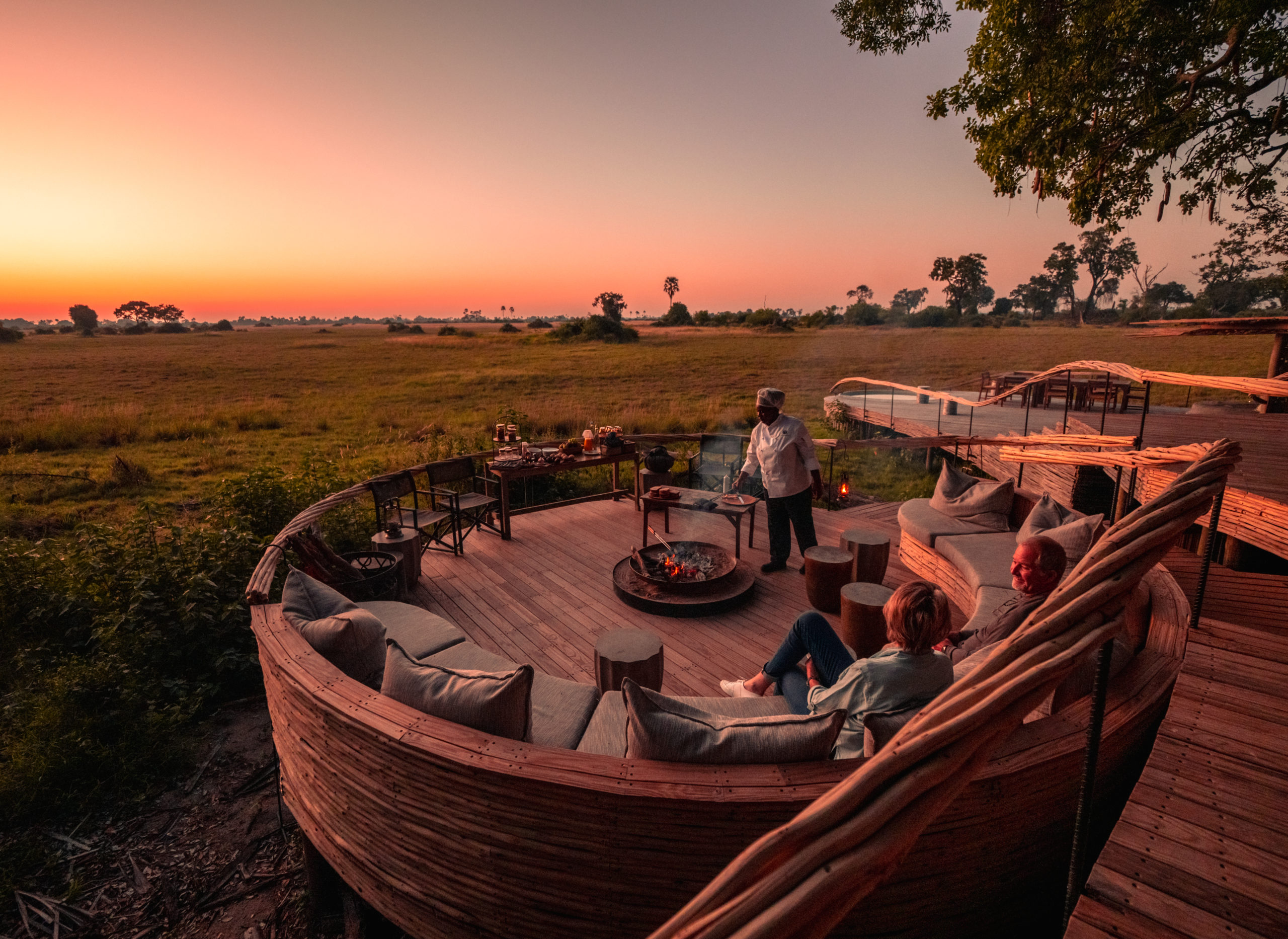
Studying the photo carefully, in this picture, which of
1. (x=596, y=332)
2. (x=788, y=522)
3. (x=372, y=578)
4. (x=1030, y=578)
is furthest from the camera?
(x=596, y=332)

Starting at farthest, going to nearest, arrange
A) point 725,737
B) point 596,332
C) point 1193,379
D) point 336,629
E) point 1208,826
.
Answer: point 596,332
point 1193,379
point 336,629
point 725,737
point 1208,826

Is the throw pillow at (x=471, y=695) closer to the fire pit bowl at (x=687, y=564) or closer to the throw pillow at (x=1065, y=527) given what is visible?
the fire pit bowl at (x=687, y=564)

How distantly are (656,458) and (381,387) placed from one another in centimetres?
3100

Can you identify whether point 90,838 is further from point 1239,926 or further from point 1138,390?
point 1138,390

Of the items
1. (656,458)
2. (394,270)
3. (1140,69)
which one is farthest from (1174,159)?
(394,270)

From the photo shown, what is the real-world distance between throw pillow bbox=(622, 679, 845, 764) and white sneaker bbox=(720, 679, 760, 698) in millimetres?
1433

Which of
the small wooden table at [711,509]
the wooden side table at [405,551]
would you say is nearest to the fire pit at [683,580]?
the small wooden table at [711,509]

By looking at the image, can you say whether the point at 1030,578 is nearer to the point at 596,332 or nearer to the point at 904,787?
the point at 904,787

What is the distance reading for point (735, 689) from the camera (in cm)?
364

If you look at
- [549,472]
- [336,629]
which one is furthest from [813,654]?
[549,472]

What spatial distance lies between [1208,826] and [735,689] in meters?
2.34

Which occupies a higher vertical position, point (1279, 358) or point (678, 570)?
point (1279, 358)

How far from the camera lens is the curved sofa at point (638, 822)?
6.04 ft

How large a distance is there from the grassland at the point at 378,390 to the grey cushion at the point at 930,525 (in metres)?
2.29
